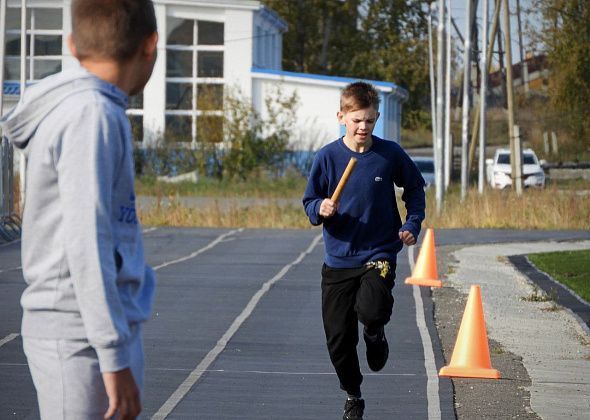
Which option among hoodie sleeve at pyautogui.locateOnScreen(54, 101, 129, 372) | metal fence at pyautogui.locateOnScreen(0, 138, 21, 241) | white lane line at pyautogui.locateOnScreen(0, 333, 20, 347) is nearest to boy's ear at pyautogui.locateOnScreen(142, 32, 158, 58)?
hoodie sleeve at pyautogui.locateOnScreen(54, 101, 129, 372)

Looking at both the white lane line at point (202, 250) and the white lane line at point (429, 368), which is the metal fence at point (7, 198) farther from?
the white lane line at point (429, 368)

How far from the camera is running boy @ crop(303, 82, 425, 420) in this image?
8.01 m

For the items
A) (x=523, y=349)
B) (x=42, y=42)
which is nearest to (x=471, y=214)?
(x=523, y=349)

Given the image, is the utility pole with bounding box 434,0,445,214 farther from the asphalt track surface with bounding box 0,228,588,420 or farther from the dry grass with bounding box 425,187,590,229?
the asphalt track surface with bounding box 0,228,588,420

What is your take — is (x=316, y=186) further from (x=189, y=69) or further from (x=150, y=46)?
(x=189, y=69)

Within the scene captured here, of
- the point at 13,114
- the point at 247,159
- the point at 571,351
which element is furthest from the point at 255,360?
the point at 247,159

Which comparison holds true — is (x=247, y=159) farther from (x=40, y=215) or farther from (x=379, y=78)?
(x=40, y=215)

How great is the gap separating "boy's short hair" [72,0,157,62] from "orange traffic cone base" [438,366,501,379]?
686 cm

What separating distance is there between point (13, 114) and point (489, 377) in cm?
694

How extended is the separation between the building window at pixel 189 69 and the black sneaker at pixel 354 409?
1919 inches

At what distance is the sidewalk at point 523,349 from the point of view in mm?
9062

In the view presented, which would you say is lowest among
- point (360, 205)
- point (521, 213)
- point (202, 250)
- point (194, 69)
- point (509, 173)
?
point (202, 250)

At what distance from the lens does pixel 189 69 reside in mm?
57938

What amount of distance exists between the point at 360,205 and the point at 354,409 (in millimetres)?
1172
